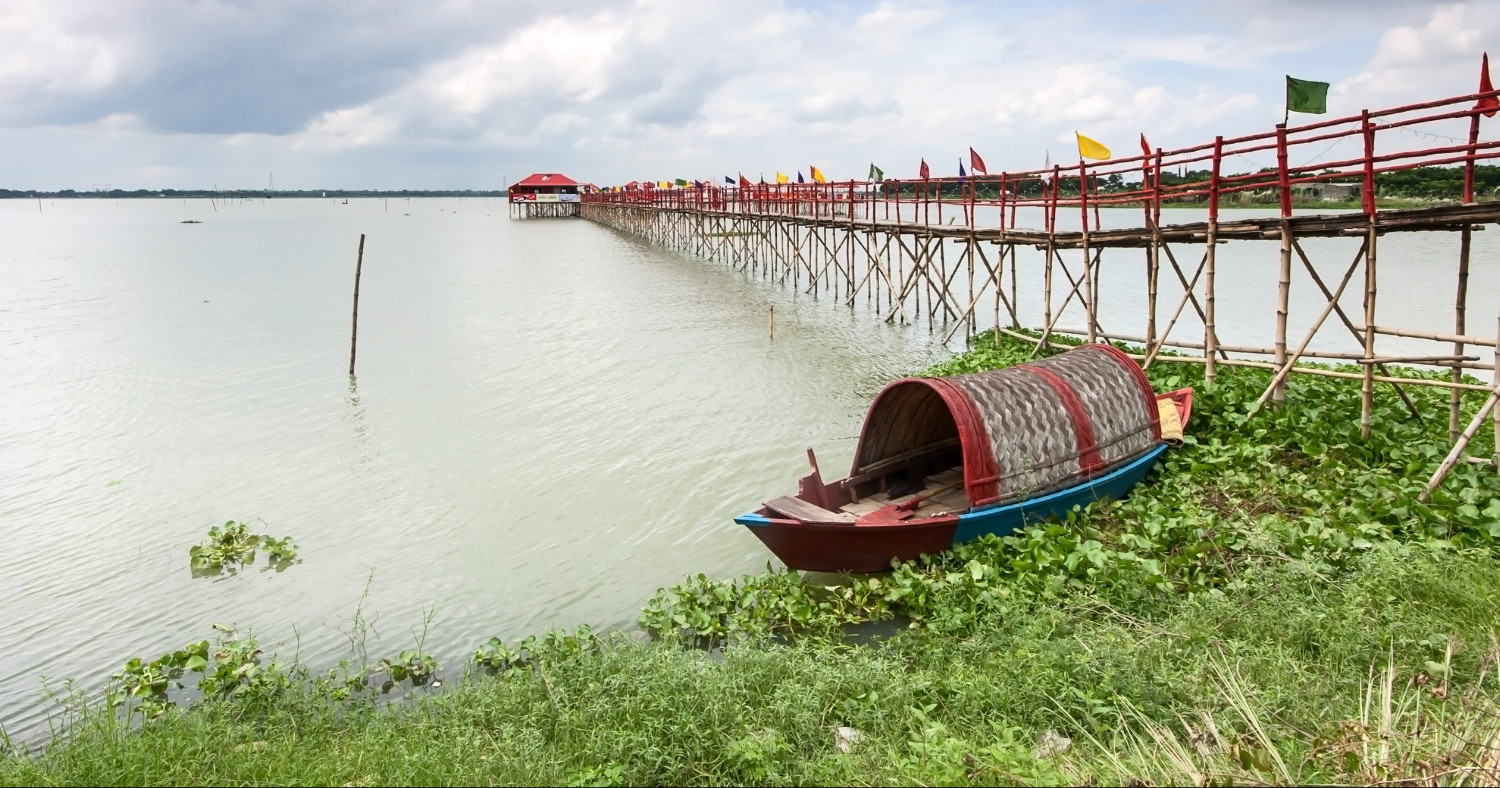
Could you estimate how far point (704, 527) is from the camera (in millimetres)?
9750

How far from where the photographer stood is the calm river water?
8.11 m

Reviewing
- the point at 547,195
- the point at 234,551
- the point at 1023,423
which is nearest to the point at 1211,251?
the point at 1023,423

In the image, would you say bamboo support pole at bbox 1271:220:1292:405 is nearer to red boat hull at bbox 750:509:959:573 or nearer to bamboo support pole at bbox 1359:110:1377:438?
bamboo support pole at bbox 1359:110:1377:438

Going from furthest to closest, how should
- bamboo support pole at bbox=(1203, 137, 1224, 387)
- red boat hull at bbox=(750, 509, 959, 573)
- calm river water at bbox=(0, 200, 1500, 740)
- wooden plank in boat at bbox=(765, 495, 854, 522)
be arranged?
bamboo support pole at bbox=(1203, 137, 1224, 387) < calm river water at bbox=(0, 200, 1500, 740) < wooden plank in boat at bbox=(765, 495, 854, 522) < red boat hull at bbox=(750, 509, 959, 573)

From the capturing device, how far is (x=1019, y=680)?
534 centimetres

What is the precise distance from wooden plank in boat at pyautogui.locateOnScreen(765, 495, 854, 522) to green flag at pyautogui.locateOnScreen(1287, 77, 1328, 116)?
6.30 meters

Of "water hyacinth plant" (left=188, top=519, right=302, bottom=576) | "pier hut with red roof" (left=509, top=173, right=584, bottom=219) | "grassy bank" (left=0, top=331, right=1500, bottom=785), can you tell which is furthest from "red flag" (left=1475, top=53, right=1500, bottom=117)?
"pier hut with red roof" (left=509, top=173, right=584, bottom=219)

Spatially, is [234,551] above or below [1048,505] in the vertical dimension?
below

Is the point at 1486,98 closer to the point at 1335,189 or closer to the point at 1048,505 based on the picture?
the point at 1048,505

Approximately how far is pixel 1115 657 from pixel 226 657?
6275 mm

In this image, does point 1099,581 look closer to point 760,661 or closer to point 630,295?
point 760,661

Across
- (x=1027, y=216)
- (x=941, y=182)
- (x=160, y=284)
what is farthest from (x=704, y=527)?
(x=1027, y=216)

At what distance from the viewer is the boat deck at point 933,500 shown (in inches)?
334

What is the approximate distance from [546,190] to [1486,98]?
100170 mm
